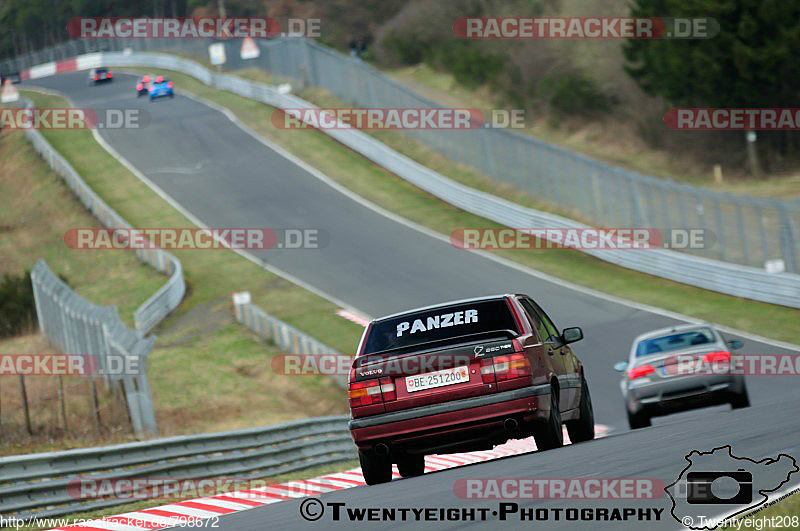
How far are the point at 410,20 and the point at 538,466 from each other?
72.3 meters

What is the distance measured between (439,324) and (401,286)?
23674 millimetres

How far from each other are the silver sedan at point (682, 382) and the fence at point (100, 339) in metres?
8.64

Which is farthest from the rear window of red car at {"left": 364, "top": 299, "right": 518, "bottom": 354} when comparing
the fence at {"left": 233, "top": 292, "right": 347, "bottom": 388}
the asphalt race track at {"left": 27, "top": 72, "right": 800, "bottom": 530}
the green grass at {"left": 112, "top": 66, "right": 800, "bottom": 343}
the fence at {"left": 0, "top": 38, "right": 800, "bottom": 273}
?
the fence at {"left": 0, "top": 38, "right": 800, "bottom": 273}

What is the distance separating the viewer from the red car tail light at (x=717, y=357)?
15391mm

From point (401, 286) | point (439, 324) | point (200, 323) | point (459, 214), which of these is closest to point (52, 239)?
point (200, 323)

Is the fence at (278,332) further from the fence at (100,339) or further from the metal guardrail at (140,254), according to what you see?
the fence at (100,339)

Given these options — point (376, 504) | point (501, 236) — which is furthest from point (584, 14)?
point (376, 504)

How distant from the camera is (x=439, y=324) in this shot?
10.5 metres

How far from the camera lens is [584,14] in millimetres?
62062

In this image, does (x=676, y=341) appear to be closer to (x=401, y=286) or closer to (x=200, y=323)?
(x=401, y=286)

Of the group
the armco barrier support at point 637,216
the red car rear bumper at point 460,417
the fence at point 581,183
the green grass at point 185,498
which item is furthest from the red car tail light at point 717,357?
the armco barrier support at point 637,216

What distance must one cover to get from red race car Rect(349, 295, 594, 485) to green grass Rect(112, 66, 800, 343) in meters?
15.8

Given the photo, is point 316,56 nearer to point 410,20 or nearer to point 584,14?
point 584,14

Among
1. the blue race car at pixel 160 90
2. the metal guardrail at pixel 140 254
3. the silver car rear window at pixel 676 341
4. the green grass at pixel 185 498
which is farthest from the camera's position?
the blue race car at pixel 160 90
